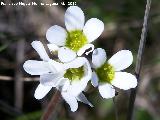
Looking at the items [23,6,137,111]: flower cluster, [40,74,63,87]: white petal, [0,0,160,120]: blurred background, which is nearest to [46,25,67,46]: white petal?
[23,6,137,111]: flower cluster

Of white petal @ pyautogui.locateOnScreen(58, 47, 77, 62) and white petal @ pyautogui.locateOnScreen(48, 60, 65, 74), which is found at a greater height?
white petal @ pyautogui.locateOnScreen(58, 47, 77, 62)

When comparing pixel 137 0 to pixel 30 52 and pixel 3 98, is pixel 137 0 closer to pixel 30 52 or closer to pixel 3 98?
pixel 30 52

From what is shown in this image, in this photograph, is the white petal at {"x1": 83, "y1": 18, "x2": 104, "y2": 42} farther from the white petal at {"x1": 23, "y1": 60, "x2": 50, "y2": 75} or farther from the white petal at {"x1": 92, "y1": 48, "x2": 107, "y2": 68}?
the white petal at {"x1": 23, "y1": 60, "x2": 50, "y2": 75}

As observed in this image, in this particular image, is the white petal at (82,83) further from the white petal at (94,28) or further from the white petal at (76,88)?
the white petal at (94,28)

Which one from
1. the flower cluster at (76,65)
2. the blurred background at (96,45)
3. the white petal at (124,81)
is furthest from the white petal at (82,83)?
the blurred background at (96,45)

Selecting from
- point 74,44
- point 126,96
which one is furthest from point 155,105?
point 74,44

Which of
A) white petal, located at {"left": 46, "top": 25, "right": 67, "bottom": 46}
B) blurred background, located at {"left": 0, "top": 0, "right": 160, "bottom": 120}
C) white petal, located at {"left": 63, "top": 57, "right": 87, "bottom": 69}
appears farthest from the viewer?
blurred background, located at {"left": 0, "top": 0, "right": 160, "bottom": 120}
